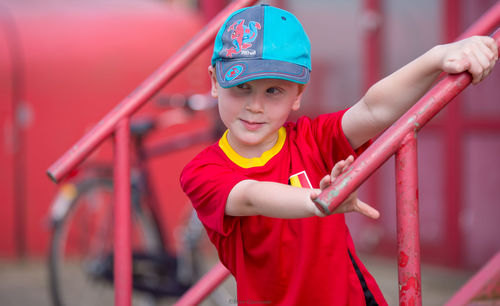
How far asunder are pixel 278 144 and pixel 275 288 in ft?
1.09

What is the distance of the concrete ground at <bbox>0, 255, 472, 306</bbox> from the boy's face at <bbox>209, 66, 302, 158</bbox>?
199cm

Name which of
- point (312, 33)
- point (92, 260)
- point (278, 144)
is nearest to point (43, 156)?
point (92, 260)

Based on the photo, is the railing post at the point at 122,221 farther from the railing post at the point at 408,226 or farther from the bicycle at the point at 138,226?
the bicycle at the point at 138,226

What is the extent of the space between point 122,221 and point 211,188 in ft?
1.63

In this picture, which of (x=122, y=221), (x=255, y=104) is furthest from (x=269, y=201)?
(x=122, y=221)

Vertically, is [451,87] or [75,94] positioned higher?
[75,94]

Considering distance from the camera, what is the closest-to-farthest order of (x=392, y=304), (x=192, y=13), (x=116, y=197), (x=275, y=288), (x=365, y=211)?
(x=365, y=211) < (x=275, y=288) < (x=116, y=197) < (x=392, y=304) < (x=192, y=13)

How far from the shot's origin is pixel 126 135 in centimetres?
187

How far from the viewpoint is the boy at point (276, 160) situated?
4.63ft

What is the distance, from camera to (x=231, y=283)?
13.4 feet

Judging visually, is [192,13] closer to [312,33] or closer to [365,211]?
[312,33]

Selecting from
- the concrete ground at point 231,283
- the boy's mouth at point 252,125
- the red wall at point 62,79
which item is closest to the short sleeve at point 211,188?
the boy's mouth at point 252,125

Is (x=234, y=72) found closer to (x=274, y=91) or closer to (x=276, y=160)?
(x=274, y=91)

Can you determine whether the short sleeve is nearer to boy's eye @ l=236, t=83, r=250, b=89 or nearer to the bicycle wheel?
boy's eye @ l=236, t=83, r=250, b=89
